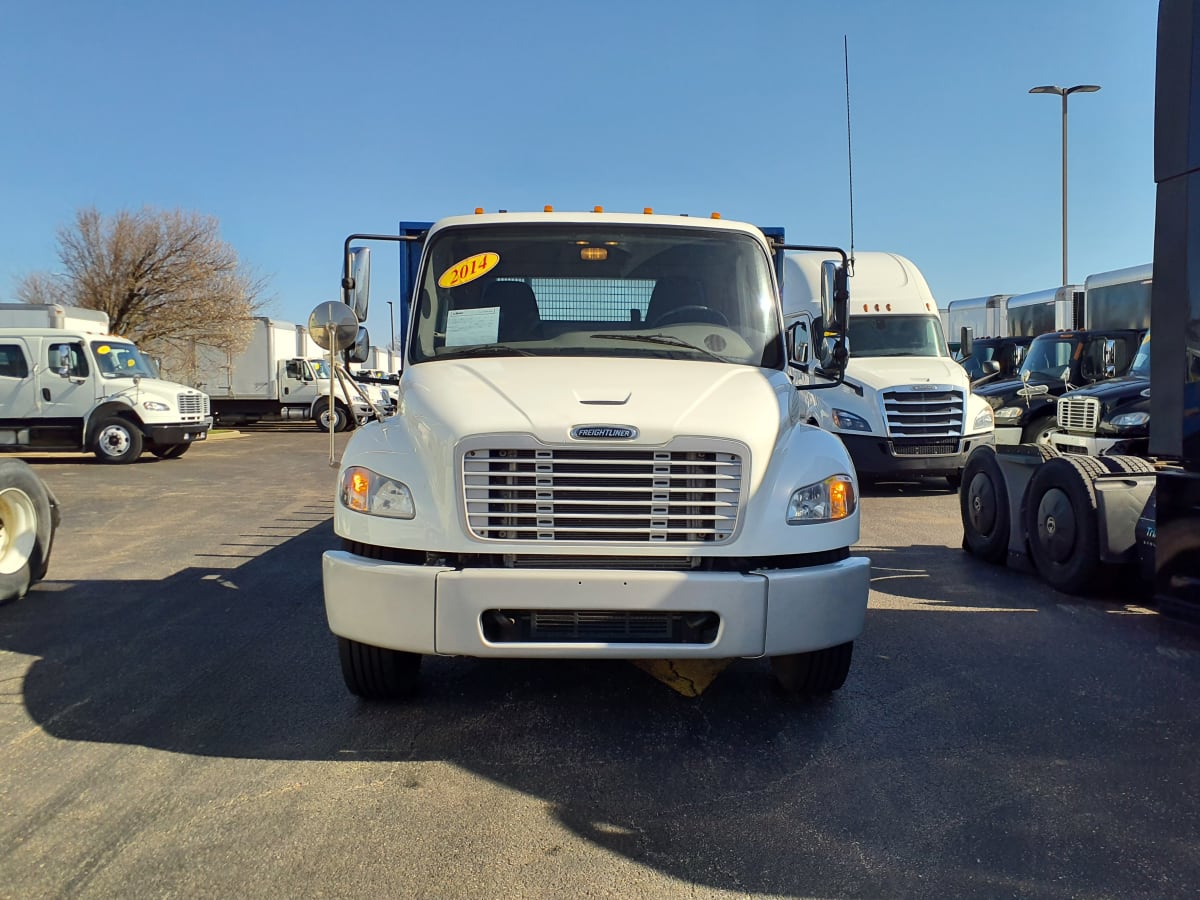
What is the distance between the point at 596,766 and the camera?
150 inches

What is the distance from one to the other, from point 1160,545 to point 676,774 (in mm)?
2616

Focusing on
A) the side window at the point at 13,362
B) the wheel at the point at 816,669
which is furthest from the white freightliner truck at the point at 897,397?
the side window at the point at 13,362

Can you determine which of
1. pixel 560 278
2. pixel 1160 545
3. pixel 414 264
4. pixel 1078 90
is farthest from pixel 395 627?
pixel 1078 90

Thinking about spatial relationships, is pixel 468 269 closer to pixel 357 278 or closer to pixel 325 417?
pixel 357 278

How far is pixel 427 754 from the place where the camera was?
12.9ft

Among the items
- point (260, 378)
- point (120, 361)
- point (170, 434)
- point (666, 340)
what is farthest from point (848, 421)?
point (260, 378)

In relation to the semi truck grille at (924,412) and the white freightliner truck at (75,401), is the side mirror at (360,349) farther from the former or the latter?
the white freightliner truck at (75,401)

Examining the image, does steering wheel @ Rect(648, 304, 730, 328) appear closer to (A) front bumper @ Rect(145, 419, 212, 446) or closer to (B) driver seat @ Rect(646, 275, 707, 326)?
(B) driver seat @ Rect(646, 275, 707, 326)

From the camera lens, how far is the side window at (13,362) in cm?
1869

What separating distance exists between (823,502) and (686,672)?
143 cm

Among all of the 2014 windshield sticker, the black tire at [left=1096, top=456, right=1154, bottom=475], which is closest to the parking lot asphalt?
the black tire at [left=1096, top=456, right=1154, bottom=475]

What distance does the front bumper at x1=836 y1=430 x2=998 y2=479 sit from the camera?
12727mm

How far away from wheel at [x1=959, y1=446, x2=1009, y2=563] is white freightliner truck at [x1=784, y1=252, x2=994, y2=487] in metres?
4.06

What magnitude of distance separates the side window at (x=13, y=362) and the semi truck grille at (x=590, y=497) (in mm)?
18085
